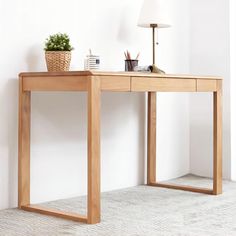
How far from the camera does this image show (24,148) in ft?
8.28

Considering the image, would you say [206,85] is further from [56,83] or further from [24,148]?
[24,148]

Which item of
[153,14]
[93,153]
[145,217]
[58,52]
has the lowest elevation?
[145,217]

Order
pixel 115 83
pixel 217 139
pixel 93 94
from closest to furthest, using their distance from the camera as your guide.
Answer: pixel 93 94 → pixel 115 83 → pixel 217 139

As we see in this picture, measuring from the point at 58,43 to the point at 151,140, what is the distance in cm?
98

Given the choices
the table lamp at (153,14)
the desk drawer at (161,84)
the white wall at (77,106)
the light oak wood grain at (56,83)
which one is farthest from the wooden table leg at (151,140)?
the light oak wood grain at (56,83)

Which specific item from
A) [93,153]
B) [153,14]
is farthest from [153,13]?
[93,153]

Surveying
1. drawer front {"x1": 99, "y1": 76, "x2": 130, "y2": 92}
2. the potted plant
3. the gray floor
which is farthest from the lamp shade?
the gray floor

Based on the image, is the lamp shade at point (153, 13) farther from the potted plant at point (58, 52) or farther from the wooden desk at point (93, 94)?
the potted plant at point (58, 52)

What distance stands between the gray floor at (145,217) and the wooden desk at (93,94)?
73 mm

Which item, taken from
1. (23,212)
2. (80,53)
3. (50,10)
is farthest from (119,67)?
(23,212)

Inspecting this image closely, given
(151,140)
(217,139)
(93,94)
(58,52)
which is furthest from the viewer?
(151,140)

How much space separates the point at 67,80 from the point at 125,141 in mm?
902

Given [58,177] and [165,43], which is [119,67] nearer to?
[165,43]

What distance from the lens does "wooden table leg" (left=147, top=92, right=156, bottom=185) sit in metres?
3.23
